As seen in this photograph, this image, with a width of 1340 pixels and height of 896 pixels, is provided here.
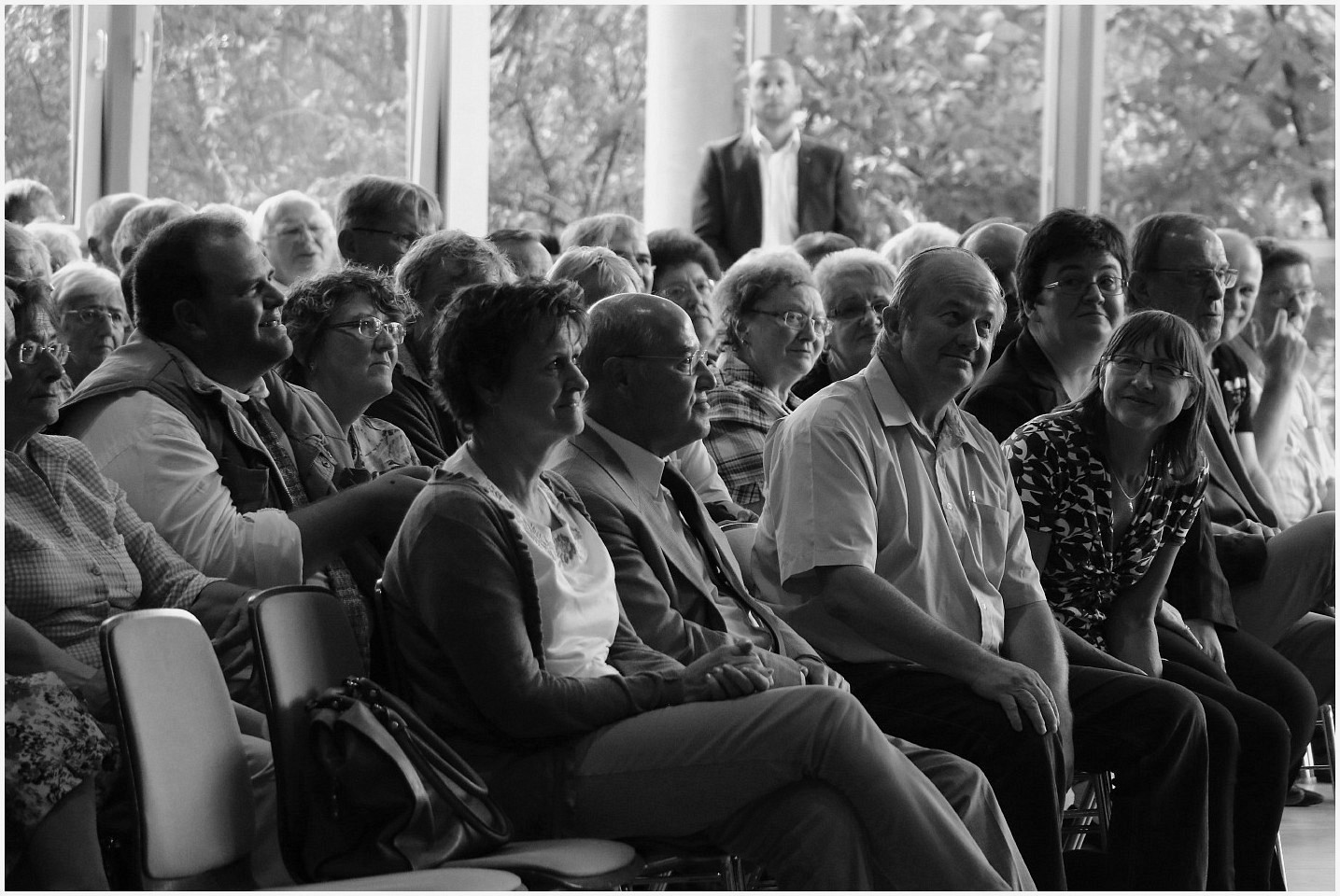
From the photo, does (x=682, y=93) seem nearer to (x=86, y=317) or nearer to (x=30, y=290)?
(x=86, y=317)

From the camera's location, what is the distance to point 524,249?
400 cm

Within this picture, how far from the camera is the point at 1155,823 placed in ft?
8.93

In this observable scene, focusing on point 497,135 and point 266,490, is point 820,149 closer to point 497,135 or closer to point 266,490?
point 497,135

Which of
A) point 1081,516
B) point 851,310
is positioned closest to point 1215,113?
point 851,310

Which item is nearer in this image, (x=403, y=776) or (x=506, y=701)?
(x=403, y=776)

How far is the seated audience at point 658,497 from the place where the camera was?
96.6 inches

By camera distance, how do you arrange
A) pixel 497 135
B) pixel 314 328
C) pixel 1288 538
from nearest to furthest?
1. pixel 314 328
2. pixel 1288 538
3. pixel 497 135

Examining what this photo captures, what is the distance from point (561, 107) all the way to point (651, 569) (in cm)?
507

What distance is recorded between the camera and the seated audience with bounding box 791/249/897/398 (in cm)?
396

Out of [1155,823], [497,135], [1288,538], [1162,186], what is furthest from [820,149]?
[1155,823]

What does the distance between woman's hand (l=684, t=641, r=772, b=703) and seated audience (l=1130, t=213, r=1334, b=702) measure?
5.53ft

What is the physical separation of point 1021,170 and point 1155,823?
5569mm

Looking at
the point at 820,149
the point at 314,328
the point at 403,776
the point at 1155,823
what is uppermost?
the point at 820,149

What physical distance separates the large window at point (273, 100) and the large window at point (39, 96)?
0.32 meters
